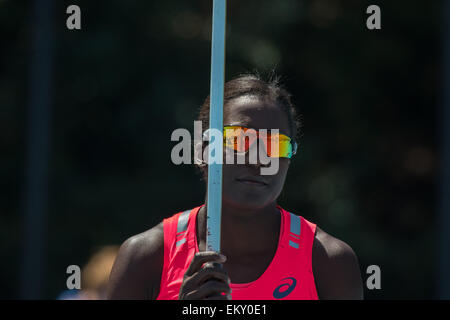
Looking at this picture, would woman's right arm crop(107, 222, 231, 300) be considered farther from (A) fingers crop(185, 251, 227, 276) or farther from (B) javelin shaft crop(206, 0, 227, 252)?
(B) javelin shaft crop(206, 0, 227, 252)

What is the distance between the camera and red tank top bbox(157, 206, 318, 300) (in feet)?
8.86

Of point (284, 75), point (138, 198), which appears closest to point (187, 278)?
point (284, 75)

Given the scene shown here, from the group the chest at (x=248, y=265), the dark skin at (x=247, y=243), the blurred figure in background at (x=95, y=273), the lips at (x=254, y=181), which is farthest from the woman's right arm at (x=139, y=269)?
the blurred figure in background at (x=95, y=273)

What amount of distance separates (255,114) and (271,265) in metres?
0.64

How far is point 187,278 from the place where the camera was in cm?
220

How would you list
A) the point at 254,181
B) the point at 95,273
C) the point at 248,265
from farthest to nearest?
1. the point at 95,273
2. the point at 248,265
3. the point at 254,181

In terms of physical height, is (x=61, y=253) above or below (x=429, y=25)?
below

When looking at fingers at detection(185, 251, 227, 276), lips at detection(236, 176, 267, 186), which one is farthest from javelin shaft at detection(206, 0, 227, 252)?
lips at detection(236, 176, 267, 186)

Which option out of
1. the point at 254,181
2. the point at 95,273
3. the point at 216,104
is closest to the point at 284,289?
the point at 254,181

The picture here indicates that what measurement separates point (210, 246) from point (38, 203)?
613cm

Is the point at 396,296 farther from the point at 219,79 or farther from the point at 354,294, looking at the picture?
the point at 219,79

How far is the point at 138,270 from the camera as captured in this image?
274cm

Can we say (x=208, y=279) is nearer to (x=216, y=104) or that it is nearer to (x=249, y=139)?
(x=216, y=104)

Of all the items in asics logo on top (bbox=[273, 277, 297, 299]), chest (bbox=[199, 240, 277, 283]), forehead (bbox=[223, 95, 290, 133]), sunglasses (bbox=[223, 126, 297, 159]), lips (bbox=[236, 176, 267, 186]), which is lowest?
asics logo on top (bbox=[273, 277, 297, 299])
